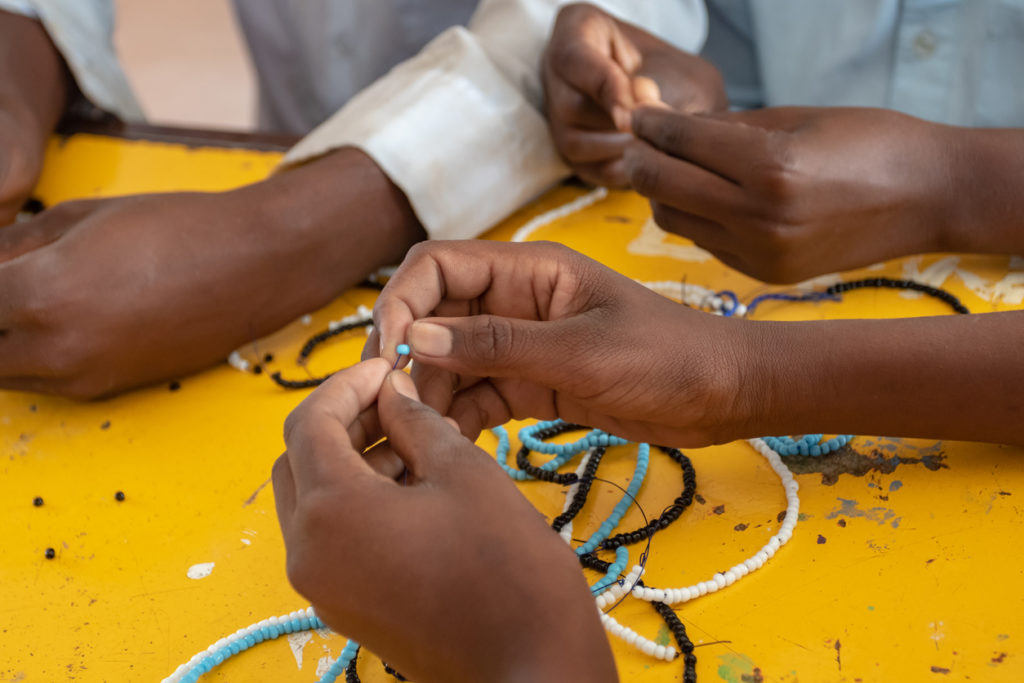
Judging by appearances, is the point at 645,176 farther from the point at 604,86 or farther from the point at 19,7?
the point at 19,7

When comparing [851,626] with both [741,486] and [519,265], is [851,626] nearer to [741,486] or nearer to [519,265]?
[741,486]

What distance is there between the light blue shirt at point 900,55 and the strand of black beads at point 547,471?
720mm

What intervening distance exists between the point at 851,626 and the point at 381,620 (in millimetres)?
318

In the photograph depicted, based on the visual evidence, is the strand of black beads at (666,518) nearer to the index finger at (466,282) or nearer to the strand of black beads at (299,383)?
the index finger at (466,282)

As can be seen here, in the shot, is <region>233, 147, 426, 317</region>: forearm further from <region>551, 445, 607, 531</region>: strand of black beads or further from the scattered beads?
<region>551, 445, 607, 531</region>: strand of black beads

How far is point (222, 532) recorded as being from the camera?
65 cm

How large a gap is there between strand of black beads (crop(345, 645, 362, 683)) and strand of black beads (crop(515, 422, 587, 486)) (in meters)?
0.20

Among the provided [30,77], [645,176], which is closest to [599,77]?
[645,176]

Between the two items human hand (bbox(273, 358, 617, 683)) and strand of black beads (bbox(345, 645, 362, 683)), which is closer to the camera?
human hand (bbox(273, 358, 617, 683))

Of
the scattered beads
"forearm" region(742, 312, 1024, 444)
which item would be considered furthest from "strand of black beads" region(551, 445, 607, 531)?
the scattered beads

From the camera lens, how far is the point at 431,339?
1.74ft

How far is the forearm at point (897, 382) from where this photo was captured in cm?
62

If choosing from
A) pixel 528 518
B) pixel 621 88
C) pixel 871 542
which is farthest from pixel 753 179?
pixel 528 518

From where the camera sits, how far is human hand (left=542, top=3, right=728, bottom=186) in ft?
2.96
